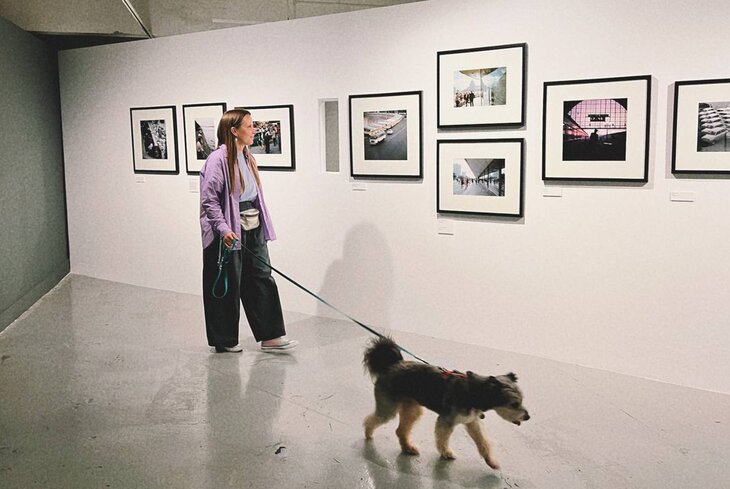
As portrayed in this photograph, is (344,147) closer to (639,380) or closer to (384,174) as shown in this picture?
(384,174)

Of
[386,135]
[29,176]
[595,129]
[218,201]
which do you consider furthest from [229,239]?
[29,176]

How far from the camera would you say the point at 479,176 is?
19.4 ft

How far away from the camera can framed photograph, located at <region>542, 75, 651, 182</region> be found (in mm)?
5055

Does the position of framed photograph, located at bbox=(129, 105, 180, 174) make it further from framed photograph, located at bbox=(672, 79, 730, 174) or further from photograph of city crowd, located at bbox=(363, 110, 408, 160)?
framed photograph, located at bbox=(672, 79, 730, 174)

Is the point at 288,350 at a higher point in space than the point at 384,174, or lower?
lower

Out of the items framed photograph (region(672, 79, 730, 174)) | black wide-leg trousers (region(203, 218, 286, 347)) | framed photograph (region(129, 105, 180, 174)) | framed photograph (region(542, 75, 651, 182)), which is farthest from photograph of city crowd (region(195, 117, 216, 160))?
framed photograph (region(672, 79, 730, 174))

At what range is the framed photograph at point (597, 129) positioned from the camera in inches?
199

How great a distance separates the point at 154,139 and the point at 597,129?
508 centimetres

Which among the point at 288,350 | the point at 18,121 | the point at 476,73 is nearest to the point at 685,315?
the point at 476,73

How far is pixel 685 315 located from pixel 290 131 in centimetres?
391

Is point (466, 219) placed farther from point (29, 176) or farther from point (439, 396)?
point (29, 176)

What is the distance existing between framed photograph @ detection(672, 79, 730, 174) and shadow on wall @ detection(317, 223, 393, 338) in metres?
2.66

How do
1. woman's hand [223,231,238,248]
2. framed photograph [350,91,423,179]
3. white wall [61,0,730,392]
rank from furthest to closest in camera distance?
framed photograph [350,91,423,179] → woman's hand [223,231,238,248] → white wall [61,0,730,392]

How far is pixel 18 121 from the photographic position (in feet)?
25.0
